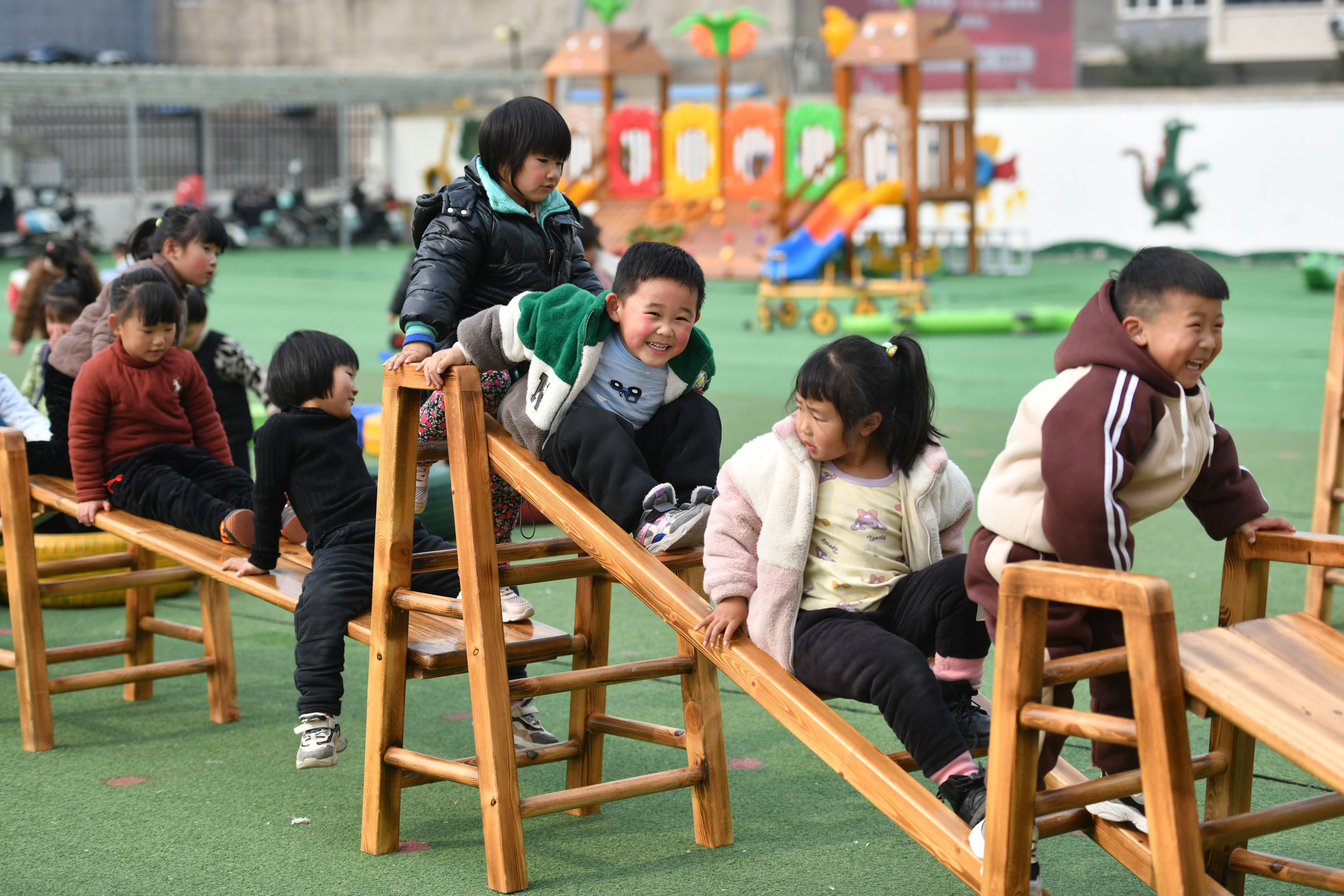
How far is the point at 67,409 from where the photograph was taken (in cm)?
470

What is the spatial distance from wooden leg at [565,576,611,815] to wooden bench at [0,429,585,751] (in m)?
0.09

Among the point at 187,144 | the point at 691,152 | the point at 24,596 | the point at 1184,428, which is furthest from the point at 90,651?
the point at 187,144

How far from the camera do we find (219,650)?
4.05 m

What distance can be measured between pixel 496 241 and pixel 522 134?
0.26m

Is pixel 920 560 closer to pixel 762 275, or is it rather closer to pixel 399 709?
pixel 399 709

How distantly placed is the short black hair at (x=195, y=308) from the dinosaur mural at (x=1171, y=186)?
64.8 feet

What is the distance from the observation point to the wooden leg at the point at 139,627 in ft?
14.0

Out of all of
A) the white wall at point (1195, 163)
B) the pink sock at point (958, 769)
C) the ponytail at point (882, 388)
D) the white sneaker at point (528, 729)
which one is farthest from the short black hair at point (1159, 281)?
the white wall at point (1195, 163)

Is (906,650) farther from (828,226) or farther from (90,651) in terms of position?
(828,226)

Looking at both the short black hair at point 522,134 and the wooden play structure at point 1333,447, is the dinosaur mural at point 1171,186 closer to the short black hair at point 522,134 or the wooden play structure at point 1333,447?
the wooden play structure at point 1333,447

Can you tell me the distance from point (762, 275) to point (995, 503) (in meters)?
13.6

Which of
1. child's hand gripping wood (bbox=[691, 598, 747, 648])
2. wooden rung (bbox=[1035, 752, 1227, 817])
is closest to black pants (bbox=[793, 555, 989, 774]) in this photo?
child's hand gripping wood (bbox=[691, 598, 747, 648])

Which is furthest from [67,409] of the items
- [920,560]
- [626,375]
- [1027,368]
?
[1027,368]

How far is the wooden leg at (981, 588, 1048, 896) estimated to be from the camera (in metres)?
2.15
